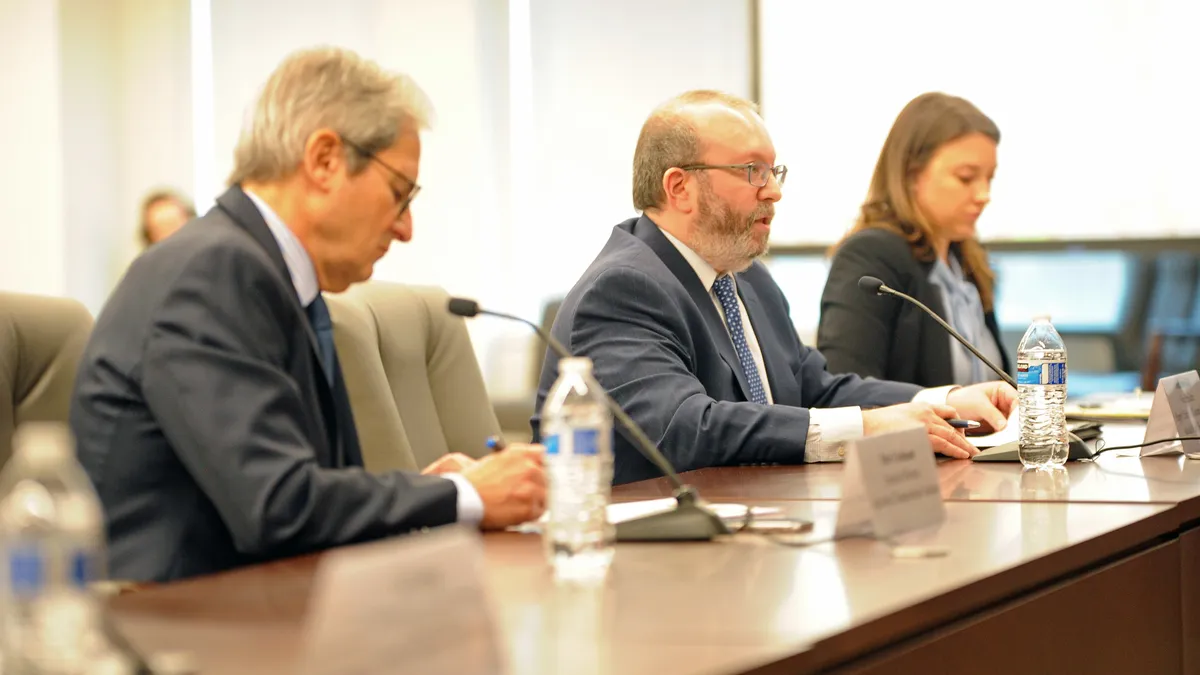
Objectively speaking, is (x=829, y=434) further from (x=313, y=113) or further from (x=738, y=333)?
(x=313, y=113)

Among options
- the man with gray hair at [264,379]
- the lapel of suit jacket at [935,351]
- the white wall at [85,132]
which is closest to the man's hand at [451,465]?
the man with gray hair at [264,379]

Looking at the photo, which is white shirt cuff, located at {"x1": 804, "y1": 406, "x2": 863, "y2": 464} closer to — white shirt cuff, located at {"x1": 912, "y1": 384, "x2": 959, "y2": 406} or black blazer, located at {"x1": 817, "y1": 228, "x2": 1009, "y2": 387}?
white shirt cuff, located at {"x1": 912, "y1": 384, "x2": 959, "y2": 406}

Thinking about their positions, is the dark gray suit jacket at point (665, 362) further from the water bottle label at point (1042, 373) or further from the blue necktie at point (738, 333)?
the water bottle label at point (1042, 373)

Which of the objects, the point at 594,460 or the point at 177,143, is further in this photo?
the point at 177,143

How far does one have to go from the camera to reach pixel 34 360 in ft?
6.68

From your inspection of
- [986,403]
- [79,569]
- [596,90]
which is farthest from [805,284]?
[79,569]

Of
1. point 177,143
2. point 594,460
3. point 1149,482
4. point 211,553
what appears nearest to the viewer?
point 594,460

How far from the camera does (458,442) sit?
280cm

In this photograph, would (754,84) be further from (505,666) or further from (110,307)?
(505,666)

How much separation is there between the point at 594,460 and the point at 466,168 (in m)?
5.12

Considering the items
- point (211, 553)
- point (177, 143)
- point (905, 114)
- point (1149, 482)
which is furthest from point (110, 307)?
point (177, 143)

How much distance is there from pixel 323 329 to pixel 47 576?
92 cm

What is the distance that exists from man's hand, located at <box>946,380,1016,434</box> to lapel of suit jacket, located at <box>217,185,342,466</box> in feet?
4.60

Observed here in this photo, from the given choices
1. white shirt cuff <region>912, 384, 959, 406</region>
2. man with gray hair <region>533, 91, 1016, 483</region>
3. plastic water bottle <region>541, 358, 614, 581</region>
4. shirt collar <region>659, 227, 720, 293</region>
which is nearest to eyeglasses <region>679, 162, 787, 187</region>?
man with gray hair <region>533, 91, 1016, 483</region>
